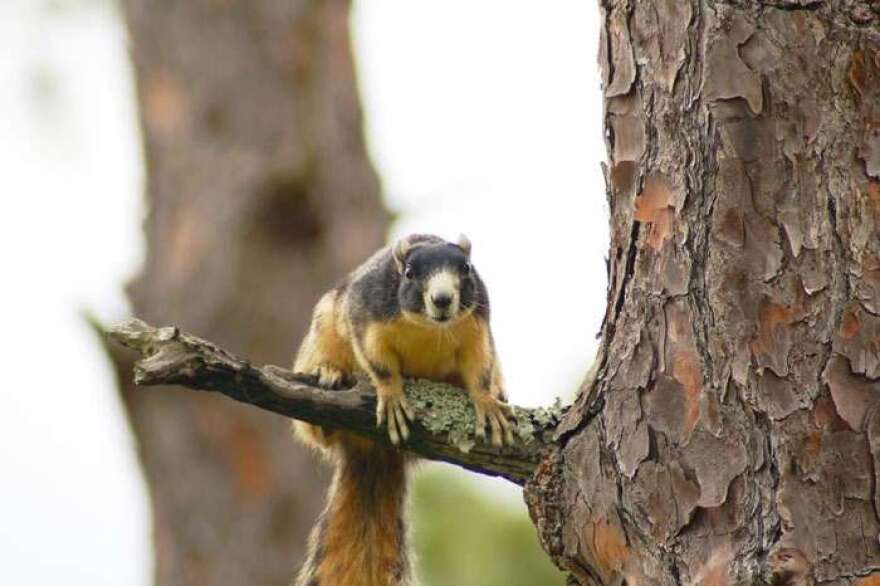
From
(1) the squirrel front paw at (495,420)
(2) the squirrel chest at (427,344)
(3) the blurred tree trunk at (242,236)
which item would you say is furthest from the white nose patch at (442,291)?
(3) the blurred tree trunk at (242,236)

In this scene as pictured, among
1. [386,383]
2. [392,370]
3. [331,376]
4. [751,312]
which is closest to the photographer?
[751,312]

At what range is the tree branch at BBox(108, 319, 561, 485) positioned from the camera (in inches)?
111

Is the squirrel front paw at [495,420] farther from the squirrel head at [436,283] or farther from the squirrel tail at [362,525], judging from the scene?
the squirrel tail at [362,525]

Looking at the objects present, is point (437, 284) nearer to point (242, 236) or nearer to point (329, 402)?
point (329, 402)

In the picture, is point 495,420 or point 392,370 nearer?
point 495,420

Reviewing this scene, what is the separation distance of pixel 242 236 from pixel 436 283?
2.48 metres

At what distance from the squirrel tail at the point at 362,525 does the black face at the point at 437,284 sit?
0.41 meters

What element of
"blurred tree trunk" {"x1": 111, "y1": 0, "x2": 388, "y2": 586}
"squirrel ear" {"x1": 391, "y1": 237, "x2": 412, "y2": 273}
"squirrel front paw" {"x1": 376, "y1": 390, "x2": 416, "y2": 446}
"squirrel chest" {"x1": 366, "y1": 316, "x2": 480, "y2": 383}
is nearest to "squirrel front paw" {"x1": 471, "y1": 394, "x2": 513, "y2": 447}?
"squirrel front paw" {"x1": 376, "y1": 390, "x2": 416, "y2": 446}

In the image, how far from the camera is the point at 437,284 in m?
3.86

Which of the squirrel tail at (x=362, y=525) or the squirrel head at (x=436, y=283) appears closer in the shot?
the squirrel head at (x=436, y=283)

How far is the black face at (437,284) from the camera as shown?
12.6 feet

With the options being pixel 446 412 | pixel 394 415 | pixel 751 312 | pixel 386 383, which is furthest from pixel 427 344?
pixel 751 312

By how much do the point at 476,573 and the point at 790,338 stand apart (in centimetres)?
393

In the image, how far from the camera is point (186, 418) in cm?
621
